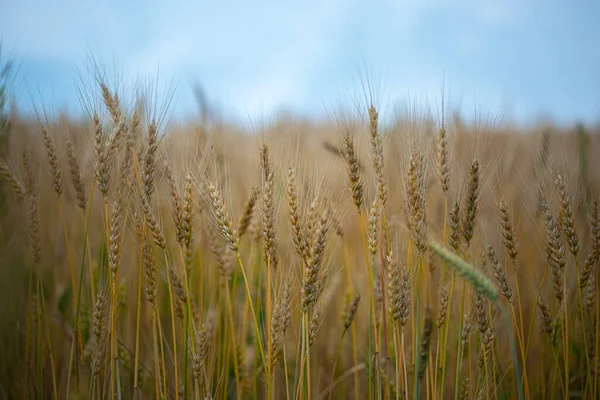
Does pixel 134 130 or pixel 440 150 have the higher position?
pixel 134 130

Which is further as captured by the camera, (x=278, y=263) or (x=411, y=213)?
(x=278, y=263)

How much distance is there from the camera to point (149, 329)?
2174mm

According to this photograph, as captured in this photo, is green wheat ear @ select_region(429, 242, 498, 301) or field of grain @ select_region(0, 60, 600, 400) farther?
field of grain @ select_region(0, 60, 600, 400)

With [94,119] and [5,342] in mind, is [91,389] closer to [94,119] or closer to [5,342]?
[5,342]

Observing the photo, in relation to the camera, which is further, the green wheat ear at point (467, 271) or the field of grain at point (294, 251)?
the field of grain at point (294, 251)

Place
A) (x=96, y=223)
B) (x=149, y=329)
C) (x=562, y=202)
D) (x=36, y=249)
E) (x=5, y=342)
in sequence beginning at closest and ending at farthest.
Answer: (x=562, y=202) < (x=36, y=249) < (x=5, y=342) < (x=149, y=329) < (x=96, y=223)

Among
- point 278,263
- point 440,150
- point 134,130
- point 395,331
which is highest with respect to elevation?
point 134,130

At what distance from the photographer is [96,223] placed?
122 inches

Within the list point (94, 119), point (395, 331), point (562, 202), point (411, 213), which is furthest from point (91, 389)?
point (562, 202)

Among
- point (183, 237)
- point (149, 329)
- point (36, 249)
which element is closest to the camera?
point (183, 237)

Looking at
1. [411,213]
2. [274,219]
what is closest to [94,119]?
[274,219]

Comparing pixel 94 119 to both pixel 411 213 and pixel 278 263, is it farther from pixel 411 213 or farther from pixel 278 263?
pixel 411 213

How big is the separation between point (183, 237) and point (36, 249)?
0.76m

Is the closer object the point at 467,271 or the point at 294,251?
the point at 467,271
